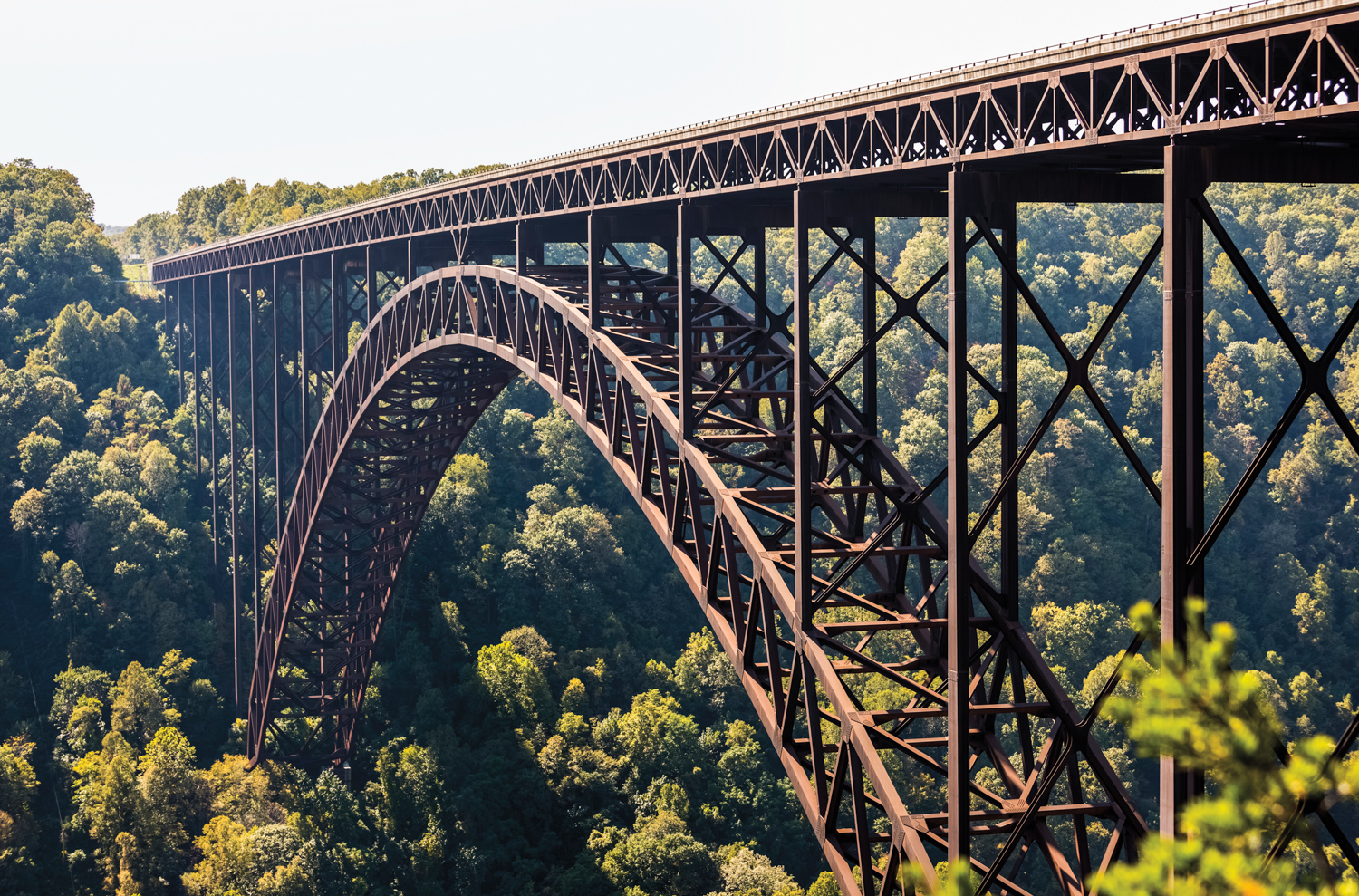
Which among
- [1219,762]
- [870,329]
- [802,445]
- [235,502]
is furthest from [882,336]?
[235,502]

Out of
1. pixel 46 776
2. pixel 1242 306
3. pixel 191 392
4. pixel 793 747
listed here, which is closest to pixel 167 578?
pixel 46 776

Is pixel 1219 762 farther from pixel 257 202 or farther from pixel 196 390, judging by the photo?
pixel 257 202

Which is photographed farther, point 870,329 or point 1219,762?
point 870,329

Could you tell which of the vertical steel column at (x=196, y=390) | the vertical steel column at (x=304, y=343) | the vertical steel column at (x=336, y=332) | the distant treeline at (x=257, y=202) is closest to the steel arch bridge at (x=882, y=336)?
the vertical steel column at (x=336, y=332)

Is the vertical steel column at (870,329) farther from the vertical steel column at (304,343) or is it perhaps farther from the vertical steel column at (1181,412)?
the vertical steel column at (304,343)

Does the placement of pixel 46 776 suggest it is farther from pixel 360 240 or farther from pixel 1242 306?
pixel 1242 306

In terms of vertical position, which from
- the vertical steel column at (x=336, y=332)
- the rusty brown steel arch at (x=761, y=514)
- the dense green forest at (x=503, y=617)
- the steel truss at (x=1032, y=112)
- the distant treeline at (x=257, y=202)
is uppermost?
the distant treeline at (x=257, y=202)

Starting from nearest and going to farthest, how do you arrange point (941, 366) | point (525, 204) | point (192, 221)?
point (525, 204) → point (941, 366) → point (192, 221)
